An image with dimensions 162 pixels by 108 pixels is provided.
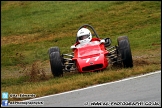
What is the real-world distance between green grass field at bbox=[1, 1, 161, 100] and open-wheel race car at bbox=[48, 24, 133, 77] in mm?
262

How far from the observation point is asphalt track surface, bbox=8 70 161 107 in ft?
30.4

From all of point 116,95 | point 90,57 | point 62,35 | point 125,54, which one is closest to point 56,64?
point 90,57

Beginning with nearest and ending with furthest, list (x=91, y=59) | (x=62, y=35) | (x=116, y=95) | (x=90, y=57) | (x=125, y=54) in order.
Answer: (x=116, y=95) < (x=91, y=59) < (x=90, y=57) < (x=125, y=54) < (x=62, y=35)

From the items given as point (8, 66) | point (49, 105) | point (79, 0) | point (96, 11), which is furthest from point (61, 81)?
point (79, 0)

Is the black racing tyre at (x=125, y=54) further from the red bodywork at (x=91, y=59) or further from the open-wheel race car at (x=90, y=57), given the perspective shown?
the red bodywork at (x=91, y=59)

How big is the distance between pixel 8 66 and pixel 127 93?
10.0 meters

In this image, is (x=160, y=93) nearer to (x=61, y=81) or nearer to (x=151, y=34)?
(x=61, y=81)

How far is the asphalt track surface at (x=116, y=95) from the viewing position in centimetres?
927

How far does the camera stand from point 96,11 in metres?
35.4

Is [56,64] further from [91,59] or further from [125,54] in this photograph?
[125,54]

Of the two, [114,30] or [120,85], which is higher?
[114,30]

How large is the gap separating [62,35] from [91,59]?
14.6m

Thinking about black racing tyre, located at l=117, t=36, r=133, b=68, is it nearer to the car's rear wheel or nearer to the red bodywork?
the red bodywork

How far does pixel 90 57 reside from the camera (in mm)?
13633
